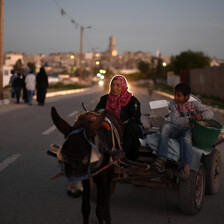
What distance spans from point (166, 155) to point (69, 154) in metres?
1.83

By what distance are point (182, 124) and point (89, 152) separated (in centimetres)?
204

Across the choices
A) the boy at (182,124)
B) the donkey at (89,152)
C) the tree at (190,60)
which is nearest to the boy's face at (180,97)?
the boy at (182,124)

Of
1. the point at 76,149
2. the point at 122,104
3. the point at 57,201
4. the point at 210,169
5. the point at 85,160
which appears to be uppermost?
the point at 122,104

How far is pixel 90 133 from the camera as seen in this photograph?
3.79 m

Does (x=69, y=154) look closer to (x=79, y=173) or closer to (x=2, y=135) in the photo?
(x=79, y=173)

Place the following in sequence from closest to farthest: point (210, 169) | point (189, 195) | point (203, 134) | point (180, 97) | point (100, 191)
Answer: point (100, 191)
point (189, 195)
point (203, 134)
point (180, 97)
point (210, 169)

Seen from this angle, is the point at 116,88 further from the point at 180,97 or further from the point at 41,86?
the point at 41,86

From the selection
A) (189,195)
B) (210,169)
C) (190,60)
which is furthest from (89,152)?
(190,60)

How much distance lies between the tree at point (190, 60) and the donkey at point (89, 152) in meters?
71.9

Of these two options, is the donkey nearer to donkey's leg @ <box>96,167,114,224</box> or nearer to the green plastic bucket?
donkey's leg @ <box>96,167,114,224</box>

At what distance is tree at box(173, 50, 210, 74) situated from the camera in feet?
249

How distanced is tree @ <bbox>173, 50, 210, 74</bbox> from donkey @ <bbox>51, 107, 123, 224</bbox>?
236ft

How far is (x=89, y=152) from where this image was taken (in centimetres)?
378

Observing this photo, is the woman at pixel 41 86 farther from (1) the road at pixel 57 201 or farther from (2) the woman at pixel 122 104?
(2) the woman at pixel 122 104
